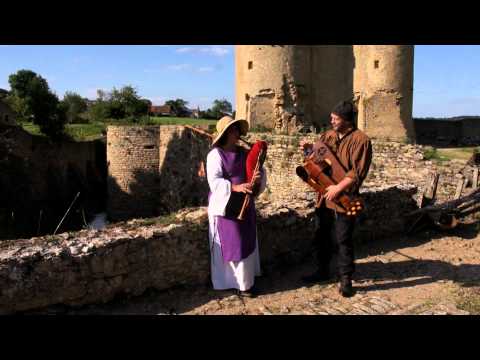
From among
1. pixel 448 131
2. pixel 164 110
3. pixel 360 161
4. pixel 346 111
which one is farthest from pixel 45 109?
pixel 164 110

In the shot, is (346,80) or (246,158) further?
(346,80)

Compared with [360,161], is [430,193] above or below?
below

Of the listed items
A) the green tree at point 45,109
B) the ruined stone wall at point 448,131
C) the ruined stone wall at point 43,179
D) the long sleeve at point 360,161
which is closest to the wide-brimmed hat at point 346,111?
the long sleeve at point 360,161

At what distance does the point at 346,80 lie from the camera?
63.6 feet

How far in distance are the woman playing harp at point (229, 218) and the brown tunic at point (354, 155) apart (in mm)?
772

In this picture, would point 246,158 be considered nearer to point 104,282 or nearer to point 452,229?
point 104,282

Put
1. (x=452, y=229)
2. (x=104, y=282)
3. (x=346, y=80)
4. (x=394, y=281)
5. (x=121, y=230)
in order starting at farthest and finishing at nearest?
(x=346, y=80), (x=452, y=229), (x=394, y=281), (x=121, y=230), (x=104, y=282)

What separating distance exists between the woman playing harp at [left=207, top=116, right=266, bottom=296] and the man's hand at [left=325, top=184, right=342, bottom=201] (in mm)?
622

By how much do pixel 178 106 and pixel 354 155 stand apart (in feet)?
213

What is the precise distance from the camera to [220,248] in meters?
3.80

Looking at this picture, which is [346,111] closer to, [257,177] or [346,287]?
[257,177]
